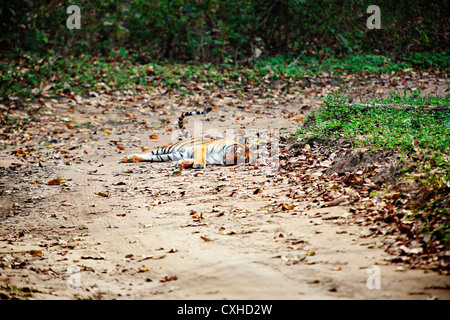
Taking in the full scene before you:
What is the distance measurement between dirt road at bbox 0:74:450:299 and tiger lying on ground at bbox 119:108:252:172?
266 mm

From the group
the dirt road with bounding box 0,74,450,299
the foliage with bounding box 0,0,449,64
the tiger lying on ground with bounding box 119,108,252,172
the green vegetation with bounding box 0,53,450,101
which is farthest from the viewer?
the foliage with bounding box 0,0,449,64

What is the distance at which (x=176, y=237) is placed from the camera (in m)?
4.42

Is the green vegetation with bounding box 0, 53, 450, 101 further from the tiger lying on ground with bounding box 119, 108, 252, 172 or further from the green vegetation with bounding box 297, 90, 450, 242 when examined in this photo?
the green vegetation with bounding box 297, 90, 450, 242

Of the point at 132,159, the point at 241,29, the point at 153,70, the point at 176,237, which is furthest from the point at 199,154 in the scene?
the point at 241,29

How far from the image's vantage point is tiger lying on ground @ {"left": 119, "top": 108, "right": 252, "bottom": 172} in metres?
7.06

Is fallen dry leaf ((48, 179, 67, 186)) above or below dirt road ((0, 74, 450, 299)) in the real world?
above

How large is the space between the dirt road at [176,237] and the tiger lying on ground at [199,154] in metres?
0.27

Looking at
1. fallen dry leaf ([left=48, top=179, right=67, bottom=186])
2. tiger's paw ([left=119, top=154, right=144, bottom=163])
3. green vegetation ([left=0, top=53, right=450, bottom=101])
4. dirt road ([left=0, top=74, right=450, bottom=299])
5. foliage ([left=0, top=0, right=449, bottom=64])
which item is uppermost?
foliage ([left=0, top=0, right=449, bottom=64])

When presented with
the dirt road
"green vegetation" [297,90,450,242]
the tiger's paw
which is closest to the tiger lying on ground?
the tiger's paw

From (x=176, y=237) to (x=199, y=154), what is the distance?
293 cm

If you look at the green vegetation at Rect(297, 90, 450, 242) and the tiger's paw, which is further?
the tiger's paw

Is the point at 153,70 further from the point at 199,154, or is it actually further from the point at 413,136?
the point at 413,136

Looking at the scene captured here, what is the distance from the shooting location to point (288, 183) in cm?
565
